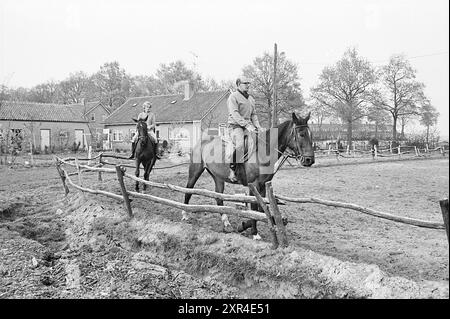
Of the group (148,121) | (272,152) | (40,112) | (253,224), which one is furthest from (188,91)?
(253,224)

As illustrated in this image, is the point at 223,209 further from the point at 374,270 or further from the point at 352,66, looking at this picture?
the point at 352,66

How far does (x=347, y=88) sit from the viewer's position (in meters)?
41.2

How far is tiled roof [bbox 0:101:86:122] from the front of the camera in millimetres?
35781

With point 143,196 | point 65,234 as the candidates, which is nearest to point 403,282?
point 143,196

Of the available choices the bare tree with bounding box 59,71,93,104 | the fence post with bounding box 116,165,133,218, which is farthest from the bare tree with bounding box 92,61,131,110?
the fence post with bounding box 116,165,133,218

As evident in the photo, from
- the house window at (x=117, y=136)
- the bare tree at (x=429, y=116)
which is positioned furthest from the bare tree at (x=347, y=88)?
the house window at (x=117, y=136)

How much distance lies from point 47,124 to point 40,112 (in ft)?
4.88

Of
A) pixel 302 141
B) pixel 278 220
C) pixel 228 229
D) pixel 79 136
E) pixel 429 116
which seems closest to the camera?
pixel 278 220

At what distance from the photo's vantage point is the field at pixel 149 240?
5070mm

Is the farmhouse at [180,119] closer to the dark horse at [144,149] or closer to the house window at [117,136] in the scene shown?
the house window at [117,136]

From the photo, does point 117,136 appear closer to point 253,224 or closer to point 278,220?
point 253,224

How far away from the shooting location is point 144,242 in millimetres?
6758
